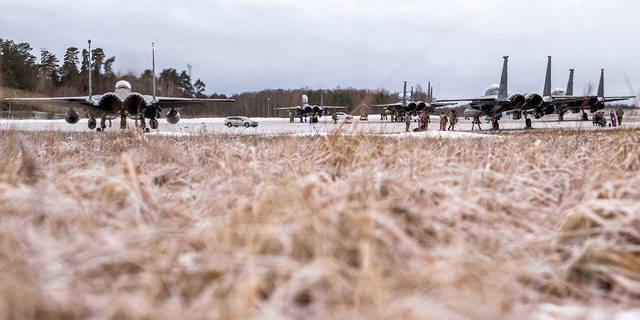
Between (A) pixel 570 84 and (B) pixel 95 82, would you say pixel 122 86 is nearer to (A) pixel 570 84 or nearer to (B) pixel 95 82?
(B) pixel 95 82

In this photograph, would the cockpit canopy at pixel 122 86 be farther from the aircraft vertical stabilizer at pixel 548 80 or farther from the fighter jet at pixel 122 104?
the aircraft vertical stabilizer at pixel 548 80

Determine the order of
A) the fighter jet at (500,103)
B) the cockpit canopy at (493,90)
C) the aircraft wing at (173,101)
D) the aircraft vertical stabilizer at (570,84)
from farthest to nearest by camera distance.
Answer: the aircraft vertical stabilizer at (570,84) → the cockpit canopy at (493,90) → the fighter jet at (500,103) → the aircraft wing at (173,101)

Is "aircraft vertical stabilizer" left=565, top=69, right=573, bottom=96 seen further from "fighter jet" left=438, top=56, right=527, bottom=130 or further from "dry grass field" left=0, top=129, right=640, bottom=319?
"dry grass field" left=0, top=129, right=640, bottom=319

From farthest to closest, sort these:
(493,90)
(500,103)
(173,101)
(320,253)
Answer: (493,90), (500,103), (173,101), (320,253)

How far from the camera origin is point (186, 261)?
1597 mm

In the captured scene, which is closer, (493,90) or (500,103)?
(500,103)

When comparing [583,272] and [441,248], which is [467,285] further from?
[583,272]

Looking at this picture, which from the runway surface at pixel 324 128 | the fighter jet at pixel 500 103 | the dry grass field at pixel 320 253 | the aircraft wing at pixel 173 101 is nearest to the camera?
the dry grass field at pixel 320 253

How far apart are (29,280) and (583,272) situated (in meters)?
1.85

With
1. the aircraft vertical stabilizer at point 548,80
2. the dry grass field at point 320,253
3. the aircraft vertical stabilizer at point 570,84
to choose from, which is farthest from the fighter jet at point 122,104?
the aircraft vertical stabilizer at point 570,84

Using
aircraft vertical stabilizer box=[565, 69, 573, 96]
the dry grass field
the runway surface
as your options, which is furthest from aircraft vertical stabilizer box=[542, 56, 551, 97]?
the dry grass field

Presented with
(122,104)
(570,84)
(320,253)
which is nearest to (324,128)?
(320,253)

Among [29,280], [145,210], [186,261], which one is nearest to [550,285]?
[186,261]

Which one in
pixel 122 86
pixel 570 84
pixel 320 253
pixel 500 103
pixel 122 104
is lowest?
pixel 320 253
